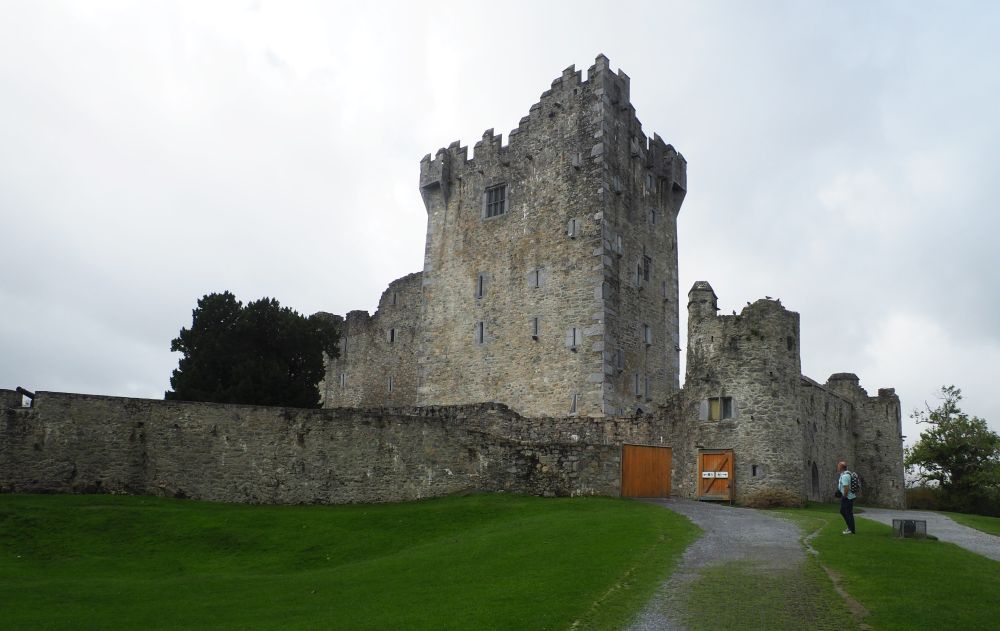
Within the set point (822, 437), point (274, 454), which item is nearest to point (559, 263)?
point (822, 437)

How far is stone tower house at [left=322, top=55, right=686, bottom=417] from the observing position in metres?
37.0

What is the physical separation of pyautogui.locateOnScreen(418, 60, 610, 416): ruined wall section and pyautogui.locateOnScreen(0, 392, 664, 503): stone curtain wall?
8.50m

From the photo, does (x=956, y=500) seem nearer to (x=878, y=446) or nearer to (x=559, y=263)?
(x=878, y=446)

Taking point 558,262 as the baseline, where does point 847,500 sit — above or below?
below

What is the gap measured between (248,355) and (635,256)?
17655mm

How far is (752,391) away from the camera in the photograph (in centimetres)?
2853

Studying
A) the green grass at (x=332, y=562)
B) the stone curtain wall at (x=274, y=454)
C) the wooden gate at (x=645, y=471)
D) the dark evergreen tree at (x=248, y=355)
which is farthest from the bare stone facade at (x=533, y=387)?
the dark evergreen tree at (x=248, y=355)

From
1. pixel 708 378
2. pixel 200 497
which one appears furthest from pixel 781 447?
pixel 200 497

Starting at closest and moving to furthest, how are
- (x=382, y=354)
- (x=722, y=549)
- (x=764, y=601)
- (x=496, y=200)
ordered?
(x=764, y=601) < (x=722, y=549) < (x=496, y=200) < (x=382, y=354)

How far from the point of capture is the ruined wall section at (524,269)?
3697 cm

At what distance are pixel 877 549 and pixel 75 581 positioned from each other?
1583 cm

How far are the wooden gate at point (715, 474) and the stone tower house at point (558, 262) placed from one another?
22.3ft

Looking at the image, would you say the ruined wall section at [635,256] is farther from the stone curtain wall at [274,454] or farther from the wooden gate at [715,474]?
the stone curtain wall at [274,454]

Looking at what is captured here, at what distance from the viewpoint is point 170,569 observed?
19703 millimetres
